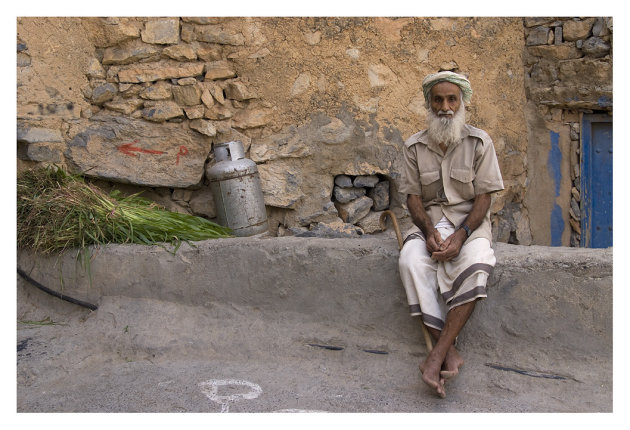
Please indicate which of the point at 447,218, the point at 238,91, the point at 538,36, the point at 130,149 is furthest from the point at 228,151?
the point at 538,36

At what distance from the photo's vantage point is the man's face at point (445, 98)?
338cm

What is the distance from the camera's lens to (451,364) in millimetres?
3148

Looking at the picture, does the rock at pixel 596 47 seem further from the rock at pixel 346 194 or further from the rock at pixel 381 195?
the rock at pixel 346 194

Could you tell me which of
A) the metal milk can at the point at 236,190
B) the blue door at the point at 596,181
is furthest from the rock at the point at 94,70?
the blue door at the point at 596,181

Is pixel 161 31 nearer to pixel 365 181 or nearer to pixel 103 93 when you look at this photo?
pixel 103 93

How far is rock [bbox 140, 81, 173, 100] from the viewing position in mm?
5027

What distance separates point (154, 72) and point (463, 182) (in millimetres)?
2727

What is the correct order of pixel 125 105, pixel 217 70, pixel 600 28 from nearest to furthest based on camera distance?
pixel 125 105, pixel 217 70, pixel 600 28

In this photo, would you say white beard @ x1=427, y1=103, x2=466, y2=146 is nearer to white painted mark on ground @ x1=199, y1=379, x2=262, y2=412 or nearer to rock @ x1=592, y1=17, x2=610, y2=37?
white painted mark on ground @ x1=199, y1=379, x2=262, y2=412

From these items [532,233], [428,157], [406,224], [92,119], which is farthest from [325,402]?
[532,233]

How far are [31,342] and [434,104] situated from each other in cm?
263

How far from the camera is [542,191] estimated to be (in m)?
6.23

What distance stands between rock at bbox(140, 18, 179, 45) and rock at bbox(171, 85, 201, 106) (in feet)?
1.20

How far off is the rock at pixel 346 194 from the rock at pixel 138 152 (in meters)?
1.12
